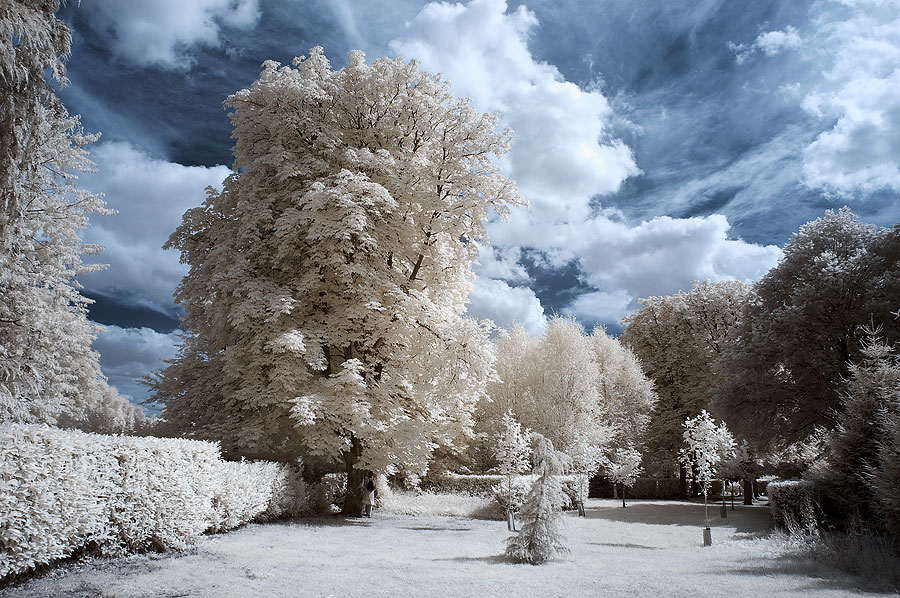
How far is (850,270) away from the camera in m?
19.4

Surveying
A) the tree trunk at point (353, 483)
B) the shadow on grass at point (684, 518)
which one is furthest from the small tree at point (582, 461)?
the tree trunk at point (353, 483)

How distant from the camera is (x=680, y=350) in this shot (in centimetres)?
3675

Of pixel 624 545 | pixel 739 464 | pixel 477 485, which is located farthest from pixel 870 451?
pixel 739 464

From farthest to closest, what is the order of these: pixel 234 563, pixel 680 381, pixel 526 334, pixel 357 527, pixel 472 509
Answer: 1. pixel 680 381
2. pixel 526 334
3. pixel 472 509
4. pixel 357 527
5. pixel 234 563

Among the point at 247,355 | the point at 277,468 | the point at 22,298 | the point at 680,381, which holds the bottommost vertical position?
the point at 277,468

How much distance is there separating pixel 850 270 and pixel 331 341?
18.2 meters

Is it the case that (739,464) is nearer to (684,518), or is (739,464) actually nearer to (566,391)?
(684,518)

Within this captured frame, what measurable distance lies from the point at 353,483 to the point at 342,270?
616cm

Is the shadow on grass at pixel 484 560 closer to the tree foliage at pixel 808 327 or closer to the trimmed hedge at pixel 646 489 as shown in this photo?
the tree foliage at pixel 808 327

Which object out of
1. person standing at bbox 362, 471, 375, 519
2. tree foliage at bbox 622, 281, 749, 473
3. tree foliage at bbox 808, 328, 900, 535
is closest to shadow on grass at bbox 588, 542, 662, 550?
tree foliage at bbox 808, 328, 900, 535

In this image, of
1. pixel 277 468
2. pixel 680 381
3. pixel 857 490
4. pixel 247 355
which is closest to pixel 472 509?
pixel 277 468

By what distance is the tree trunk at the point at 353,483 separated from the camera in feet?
51.0

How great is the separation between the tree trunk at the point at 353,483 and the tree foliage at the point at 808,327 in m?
14.7

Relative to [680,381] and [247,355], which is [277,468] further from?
[680,381]
